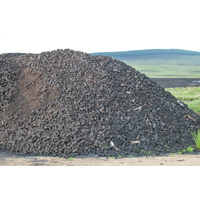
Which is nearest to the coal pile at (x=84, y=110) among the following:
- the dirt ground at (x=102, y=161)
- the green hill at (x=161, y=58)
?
the dirt ground at (x=102, y=161)

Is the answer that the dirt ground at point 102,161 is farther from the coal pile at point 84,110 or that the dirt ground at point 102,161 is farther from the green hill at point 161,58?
the green hill at point 161,58

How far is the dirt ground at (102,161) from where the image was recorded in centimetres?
754

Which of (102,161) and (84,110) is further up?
(84,110)

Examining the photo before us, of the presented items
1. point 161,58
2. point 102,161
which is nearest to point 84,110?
point 102,161

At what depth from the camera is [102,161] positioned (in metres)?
7.87

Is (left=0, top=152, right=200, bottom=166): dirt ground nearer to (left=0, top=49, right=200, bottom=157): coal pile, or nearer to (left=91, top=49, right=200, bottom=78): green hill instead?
(left=0, top=49, right=200, bottom=157): coal pile

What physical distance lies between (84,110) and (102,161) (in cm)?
240

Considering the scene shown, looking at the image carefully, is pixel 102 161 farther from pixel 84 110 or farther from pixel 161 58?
pixel 161 58

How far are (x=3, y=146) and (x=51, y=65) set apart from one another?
3508 mm

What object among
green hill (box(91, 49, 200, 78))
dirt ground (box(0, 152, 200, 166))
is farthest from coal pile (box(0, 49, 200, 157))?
green hill (box(91, 49, 200, 78))

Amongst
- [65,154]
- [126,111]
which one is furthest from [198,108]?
[65,154]

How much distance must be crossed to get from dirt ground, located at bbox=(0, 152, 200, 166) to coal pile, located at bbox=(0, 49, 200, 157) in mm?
449

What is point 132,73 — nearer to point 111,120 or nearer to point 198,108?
point 111,120

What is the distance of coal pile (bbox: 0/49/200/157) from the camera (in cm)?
907
